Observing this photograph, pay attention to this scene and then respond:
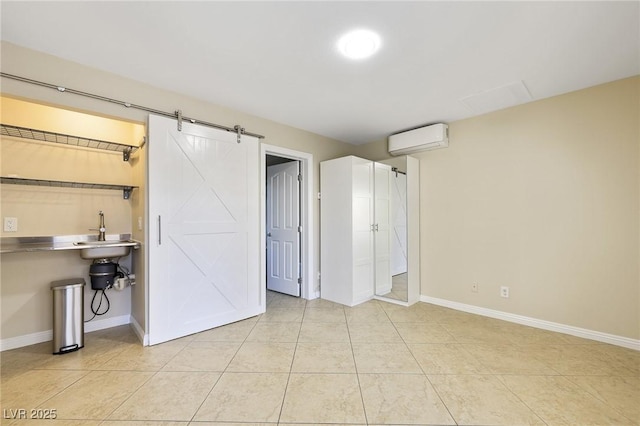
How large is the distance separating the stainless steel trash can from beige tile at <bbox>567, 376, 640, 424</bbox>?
400 cm

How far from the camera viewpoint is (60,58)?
2125 millimetres

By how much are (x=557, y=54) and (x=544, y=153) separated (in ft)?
3.62

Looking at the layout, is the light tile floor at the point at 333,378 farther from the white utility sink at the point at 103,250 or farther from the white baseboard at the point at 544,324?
the white utility sink at the point at 103,250

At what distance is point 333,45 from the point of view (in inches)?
78.3

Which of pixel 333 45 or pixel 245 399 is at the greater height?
pixel 333 45

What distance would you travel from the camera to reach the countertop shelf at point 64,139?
234 centimetres

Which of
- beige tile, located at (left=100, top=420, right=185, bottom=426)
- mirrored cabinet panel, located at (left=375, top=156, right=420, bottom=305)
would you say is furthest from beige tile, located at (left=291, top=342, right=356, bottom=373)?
mirrored cabinet panel, located at (left=375, top=156, right=420, bottom=305)

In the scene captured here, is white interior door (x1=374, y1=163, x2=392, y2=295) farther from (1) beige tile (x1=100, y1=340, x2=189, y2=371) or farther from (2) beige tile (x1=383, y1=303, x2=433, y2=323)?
(1) beige tile (x1=100, y1=340, x2=189, y2=371)

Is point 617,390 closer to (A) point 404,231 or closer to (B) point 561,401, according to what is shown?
(B) point 561,401

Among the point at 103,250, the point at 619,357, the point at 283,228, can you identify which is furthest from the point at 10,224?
the point at 619,357

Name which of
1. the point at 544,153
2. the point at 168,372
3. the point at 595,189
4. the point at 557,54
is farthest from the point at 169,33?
the point at 595,189

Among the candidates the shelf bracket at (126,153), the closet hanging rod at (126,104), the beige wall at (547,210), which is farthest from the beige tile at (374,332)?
the shelf bracket at (126,153)

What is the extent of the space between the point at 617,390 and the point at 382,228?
264 centimetres

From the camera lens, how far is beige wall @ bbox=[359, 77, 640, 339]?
8.07 ft
